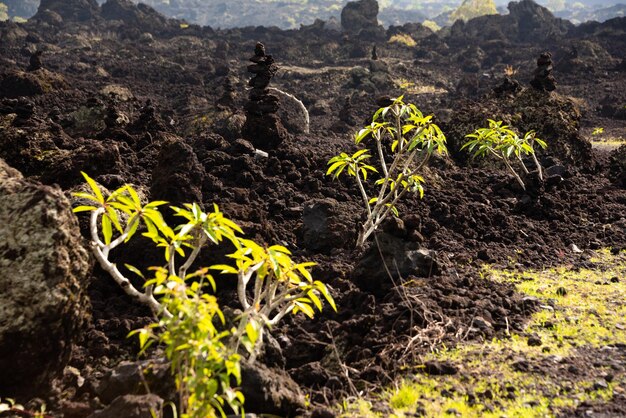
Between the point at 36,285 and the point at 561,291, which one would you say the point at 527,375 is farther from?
the point at 36,285

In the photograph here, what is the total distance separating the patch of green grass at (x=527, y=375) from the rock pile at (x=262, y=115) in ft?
21.3

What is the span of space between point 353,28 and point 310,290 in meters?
51.6

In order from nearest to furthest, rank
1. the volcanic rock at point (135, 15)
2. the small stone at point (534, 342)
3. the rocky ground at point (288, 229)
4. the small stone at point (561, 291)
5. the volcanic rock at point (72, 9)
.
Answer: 1. the rocky ground at point (288, 229)
2. the small stone at point (534, 342)
3. the small stone at point (561, 291)
4. the volcanic rock at point (135, 15)
5. the volcanic rock at point (72, 9)

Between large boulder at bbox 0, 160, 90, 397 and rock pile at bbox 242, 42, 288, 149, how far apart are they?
699 cm

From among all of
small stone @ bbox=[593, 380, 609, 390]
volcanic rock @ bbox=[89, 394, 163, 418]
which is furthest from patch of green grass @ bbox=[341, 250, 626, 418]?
volcanic rock @ bbox=[89, 394, 163, 418]

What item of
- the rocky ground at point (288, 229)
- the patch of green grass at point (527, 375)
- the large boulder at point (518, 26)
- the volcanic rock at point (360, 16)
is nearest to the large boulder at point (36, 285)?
the rocky ground at point (288, 229)

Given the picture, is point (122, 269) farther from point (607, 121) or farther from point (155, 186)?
point (607, 121)

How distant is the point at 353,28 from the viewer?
168 feet

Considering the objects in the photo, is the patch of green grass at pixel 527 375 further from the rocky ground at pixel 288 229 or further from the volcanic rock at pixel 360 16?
the volcanic rock at pixel 360 16

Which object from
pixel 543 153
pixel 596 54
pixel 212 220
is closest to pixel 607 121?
pixel 543 153

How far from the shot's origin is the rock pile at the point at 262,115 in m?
10.4

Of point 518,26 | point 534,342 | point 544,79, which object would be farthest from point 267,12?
point 534,342

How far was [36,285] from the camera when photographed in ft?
11.0

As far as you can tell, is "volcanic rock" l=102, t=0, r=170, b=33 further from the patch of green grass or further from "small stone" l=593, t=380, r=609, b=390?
"small stone" l=593, t=380, r=609, b=390
